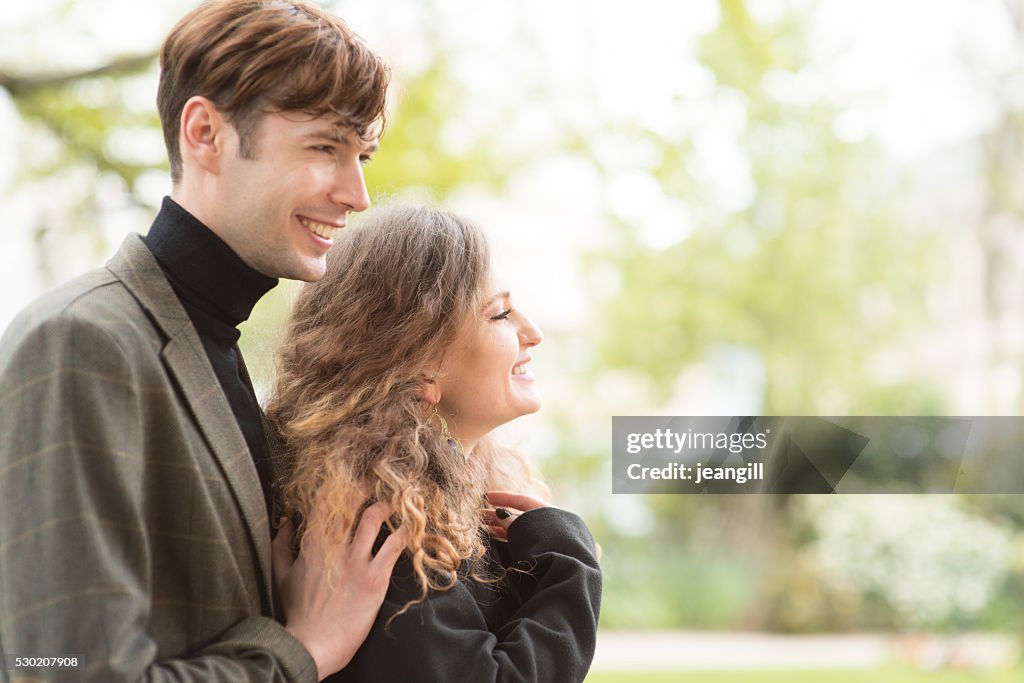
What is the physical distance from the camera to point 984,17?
7180mm

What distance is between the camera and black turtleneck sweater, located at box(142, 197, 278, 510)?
4.02ft

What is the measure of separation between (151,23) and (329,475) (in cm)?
326

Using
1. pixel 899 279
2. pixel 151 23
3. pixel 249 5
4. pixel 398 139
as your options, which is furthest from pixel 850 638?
pixel 249 5

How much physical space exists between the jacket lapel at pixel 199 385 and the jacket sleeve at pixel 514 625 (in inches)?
6.2

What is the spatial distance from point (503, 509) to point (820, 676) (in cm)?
513

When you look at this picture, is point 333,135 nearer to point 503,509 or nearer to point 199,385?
point 199,385

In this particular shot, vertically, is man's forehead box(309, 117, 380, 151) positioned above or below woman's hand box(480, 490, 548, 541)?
above

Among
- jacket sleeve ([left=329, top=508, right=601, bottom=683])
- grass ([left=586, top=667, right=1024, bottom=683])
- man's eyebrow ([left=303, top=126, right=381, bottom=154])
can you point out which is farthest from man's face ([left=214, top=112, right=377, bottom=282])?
grass ([left=586, top=667, right=1024, bottom=683])

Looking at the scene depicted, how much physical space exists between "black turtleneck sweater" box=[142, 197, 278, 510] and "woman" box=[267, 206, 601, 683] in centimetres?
15

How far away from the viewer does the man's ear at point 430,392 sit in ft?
Result: 4.84

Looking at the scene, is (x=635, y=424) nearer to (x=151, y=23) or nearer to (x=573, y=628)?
(x=151, y=23)

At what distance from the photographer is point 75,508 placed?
101cm

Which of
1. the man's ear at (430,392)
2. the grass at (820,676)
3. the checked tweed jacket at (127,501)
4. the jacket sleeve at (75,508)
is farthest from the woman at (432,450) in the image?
the grass at (820,676)

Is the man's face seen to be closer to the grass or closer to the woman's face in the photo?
the woman's face
